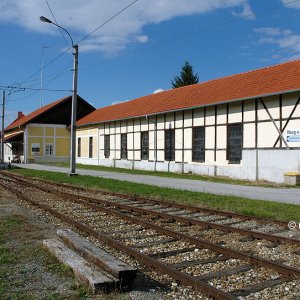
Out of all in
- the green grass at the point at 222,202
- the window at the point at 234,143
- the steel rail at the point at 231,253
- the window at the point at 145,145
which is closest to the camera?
the steel rail at the point at 231,253

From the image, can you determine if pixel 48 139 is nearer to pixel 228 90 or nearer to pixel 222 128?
pixel 228 90

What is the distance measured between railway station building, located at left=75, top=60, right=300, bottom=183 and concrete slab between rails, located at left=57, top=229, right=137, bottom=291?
15718 millimetres

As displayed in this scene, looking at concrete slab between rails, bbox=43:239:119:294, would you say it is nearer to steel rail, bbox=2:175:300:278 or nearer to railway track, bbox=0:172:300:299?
railway track, bbox=0:172:300:299

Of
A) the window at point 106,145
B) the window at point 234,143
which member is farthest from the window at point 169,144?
the window at point 106,145

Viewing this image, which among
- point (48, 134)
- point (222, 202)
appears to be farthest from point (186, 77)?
point (222, 202)

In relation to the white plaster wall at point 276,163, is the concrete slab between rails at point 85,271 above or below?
below

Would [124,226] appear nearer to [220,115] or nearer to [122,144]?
[220,115]

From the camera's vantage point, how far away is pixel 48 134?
185 ft

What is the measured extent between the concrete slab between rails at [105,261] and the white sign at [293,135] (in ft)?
52.4

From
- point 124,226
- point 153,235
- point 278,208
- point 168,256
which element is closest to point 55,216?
point 124,226

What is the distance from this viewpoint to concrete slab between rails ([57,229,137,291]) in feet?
17.2

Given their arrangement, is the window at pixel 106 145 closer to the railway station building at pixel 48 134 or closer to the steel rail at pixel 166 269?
the railway station building at pixel 48 134

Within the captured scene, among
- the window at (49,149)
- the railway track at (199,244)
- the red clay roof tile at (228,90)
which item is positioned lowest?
the railway track at (199,244)

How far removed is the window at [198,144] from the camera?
27609 millimetres
